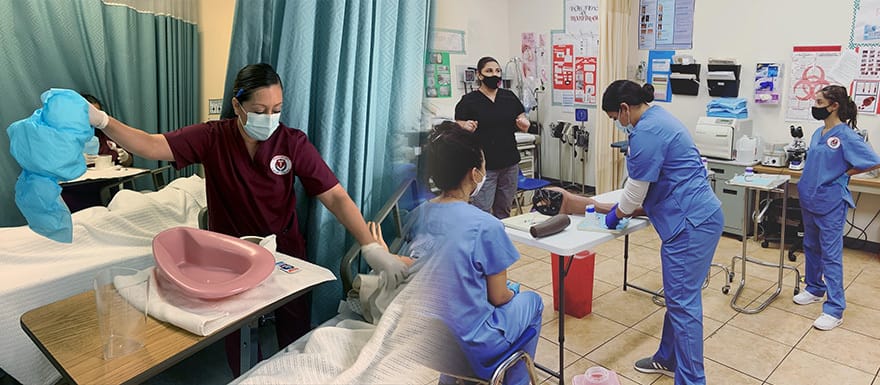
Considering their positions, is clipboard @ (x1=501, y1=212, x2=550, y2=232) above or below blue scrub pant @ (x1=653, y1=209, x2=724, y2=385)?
above

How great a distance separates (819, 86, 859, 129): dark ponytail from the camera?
241 centimetres

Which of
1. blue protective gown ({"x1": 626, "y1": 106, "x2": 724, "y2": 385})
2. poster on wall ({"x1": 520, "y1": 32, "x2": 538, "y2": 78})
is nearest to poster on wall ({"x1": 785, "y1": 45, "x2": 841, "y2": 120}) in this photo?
blue protective gown ({"x1": 626, "y1": 106, "x2": 724, "y2": 385})

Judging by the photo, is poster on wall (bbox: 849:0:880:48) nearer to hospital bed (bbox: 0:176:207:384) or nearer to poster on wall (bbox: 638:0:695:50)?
poster on wall (bbox: 638:0:695:50)

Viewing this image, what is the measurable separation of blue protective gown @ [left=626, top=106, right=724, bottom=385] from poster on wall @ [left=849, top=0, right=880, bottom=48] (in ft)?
7.41

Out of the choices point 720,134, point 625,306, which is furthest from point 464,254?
point 720,134

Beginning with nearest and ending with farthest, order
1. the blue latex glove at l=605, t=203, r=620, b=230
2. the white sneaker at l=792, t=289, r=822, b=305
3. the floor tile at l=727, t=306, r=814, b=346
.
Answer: the blue latex glove at l=605, t=203, r=620, b=230
the floor tile at l=727, t=306, r=814, b=346
the white sneaker at l=792, t=289, r=822, b=305

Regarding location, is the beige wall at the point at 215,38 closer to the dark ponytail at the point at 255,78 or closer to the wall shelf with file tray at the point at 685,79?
the dark ponytail at the point at 255,78

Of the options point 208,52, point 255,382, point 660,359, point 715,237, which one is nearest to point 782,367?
point 660,359

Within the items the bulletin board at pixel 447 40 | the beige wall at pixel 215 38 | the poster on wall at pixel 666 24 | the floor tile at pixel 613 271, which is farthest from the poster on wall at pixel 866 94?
the beige wall at pixel 215 38

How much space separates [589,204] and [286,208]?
1.32 metres

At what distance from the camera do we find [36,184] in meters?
0.65

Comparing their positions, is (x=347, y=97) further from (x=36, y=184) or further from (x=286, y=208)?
(x=36, y=184)

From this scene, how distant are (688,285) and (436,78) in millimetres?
1337

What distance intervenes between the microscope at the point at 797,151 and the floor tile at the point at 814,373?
5.41 ft
